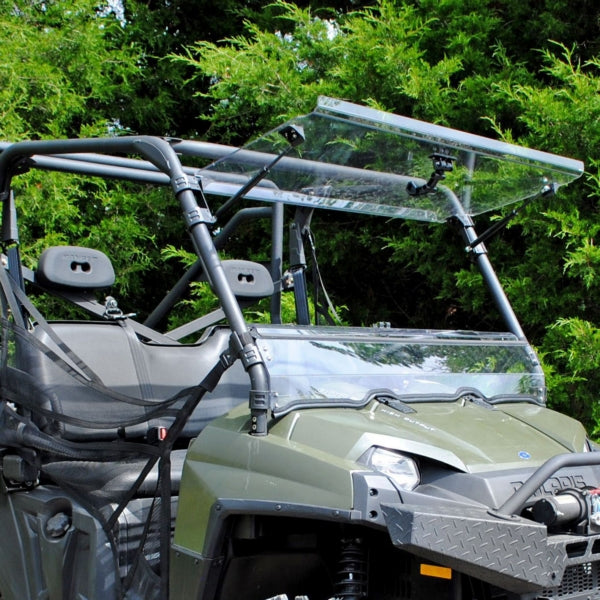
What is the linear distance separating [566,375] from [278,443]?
3.18 m

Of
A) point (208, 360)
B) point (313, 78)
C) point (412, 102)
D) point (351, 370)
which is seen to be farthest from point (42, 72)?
point (351, 370)

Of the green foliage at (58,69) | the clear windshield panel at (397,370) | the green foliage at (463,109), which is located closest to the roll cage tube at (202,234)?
the clear windshield panel at (397,370)

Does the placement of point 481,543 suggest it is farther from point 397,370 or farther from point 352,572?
point 397,370

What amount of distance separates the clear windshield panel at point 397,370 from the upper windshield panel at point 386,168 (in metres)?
0.68

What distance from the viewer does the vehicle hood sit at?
2.23 metres

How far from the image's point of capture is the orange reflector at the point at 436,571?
202cm

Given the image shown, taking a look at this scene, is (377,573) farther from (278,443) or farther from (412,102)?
(412,102)

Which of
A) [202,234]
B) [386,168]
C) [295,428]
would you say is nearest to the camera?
[295,428]

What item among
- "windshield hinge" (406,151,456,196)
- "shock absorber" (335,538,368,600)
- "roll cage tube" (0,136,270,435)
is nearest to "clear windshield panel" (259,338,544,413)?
"roll cage tube" (0,136,270,435)

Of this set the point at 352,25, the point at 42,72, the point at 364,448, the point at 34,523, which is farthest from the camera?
the point at 42,72

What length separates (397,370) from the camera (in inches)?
111

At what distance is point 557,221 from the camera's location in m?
5.08

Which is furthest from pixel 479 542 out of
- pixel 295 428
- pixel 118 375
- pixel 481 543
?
pixel 118 375

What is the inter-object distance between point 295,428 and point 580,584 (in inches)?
33.6
